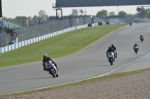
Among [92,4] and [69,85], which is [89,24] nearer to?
[92,4]

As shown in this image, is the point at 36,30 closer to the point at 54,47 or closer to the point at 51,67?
the point at 54,47

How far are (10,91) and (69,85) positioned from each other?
256 cm

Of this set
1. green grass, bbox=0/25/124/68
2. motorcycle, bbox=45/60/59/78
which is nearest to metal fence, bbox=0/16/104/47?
green grass, bbox=0/25/124/68

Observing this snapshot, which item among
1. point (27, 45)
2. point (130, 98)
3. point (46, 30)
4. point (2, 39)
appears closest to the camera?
point (130, 98)

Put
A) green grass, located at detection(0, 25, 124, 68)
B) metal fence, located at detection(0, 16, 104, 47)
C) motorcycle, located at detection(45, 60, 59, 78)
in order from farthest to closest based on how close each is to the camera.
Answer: metal fence, located at detection(0, 16, 104, 47) < green grass, located at detection(0, 25, 124, 68) < motorcycle, located at detection(45, 60, 59, 78)

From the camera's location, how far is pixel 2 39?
5291 cm

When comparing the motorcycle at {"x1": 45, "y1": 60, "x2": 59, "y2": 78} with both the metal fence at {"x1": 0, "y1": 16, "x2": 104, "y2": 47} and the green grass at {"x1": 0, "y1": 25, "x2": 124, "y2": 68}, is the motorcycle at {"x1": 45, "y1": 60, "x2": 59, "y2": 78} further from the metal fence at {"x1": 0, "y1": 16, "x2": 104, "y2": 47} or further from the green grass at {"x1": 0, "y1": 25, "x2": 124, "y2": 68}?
the metal fence at {"x1": 0, "y1": 16, "x2": 104, "y2": 47}

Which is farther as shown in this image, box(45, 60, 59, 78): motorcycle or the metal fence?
the metal fence

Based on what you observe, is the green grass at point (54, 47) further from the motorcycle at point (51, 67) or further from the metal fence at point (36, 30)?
the motorcycle at point (51, 67)

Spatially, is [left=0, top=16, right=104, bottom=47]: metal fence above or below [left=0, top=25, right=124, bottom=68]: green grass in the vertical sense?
above

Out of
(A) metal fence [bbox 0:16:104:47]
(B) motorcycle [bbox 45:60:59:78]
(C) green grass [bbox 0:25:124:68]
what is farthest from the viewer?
(A) metal fence [bbox 0:16:104:47]

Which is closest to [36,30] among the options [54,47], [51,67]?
[54,47]

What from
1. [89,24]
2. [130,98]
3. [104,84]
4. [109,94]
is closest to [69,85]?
[104,84]

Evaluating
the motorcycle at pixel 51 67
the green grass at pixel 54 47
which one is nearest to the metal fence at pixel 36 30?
the green grass at pixel 54 47
